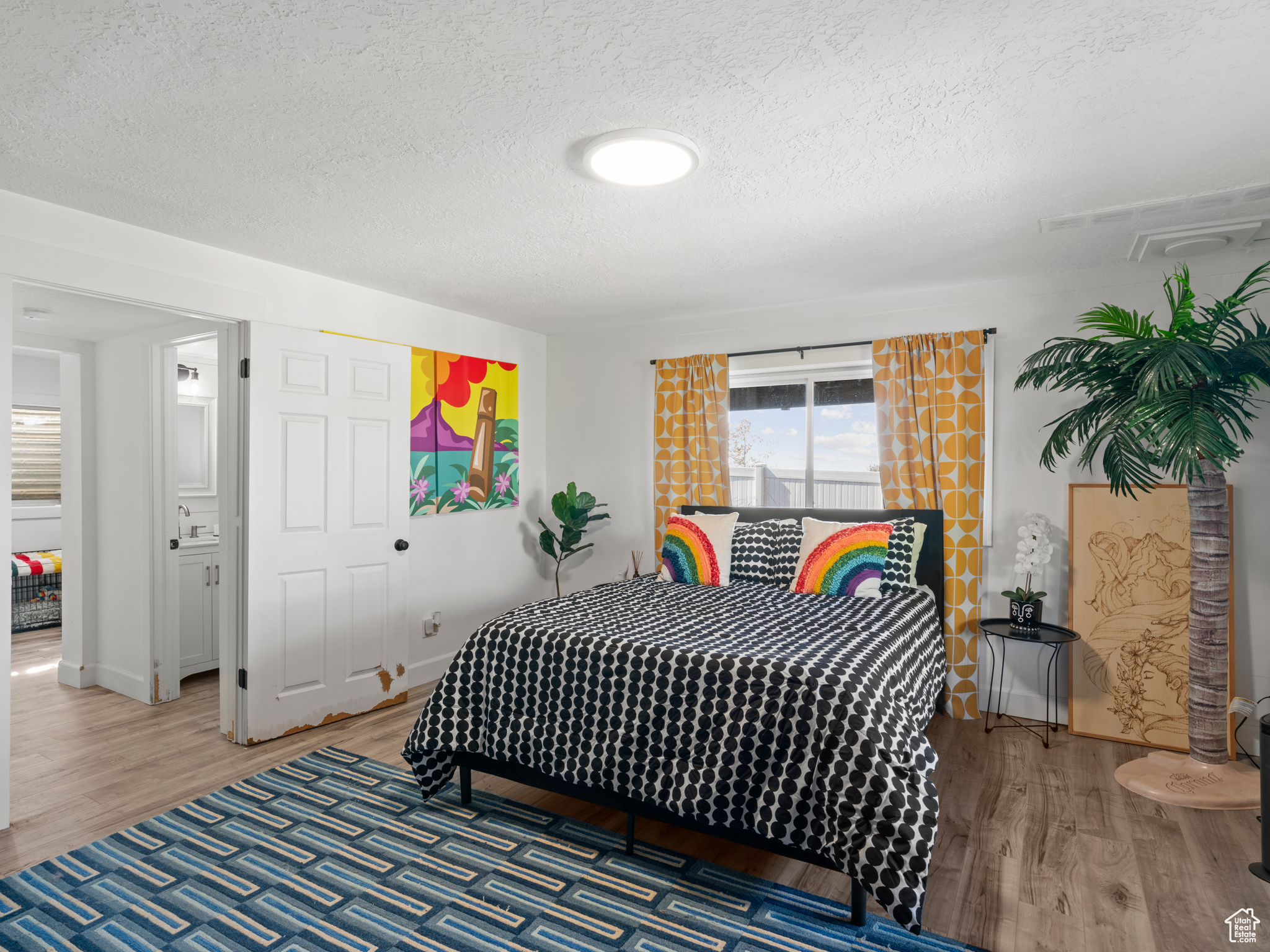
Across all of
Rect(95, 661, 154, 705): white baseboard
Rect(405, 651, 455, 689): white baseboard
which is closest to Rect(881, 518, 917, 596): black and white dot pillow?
Rect(405, 651, 455, 689): white baseboard

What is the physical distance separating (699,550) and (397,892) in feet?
7.42

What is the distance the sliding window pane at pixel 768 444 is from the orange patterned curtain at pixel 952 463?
65 centimetres

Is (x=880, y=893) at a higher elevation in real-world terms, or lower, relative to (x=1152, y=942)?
higher

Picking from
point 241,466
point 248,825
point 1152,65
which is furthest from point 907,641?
point 241,466

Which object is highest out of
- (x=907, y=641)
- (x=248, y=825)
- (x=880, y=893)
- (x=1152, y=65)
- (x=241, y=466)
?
(x=1152, y=65)

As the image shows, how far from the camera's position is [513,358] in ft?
16.5

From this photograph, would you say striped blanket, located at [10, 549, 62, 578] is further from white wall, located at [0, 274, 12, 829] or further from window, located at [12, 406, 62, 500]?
white wall, located at [0, 274, 12, 829]

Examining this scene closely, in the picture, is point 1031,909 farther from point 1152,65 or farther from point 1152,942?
point 1152,65

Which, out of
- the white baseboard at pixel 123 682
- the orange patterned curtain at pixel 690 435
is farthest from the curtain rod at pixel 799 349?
the white baseboard at pixel 123 682

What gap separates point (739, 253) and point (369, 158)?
5.77 feet

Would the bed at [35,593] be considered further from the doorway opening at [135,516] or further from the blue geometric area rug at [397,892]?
the blue geometric area rug at [397,892]

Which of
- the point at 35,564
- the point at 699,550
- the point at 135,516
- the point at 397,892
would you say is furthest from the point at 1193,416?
the point at 35,564

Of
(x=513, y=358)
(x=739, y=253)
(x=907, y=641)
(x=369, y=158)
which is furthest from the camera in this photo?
(x=513, y=358)

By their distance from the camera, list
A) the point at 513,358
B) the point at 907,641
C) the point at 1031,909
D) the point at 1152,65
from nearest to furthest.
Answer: the point at 1152,65 → the point at 1031,909 → the point at 907,641 → the point at 513,358
